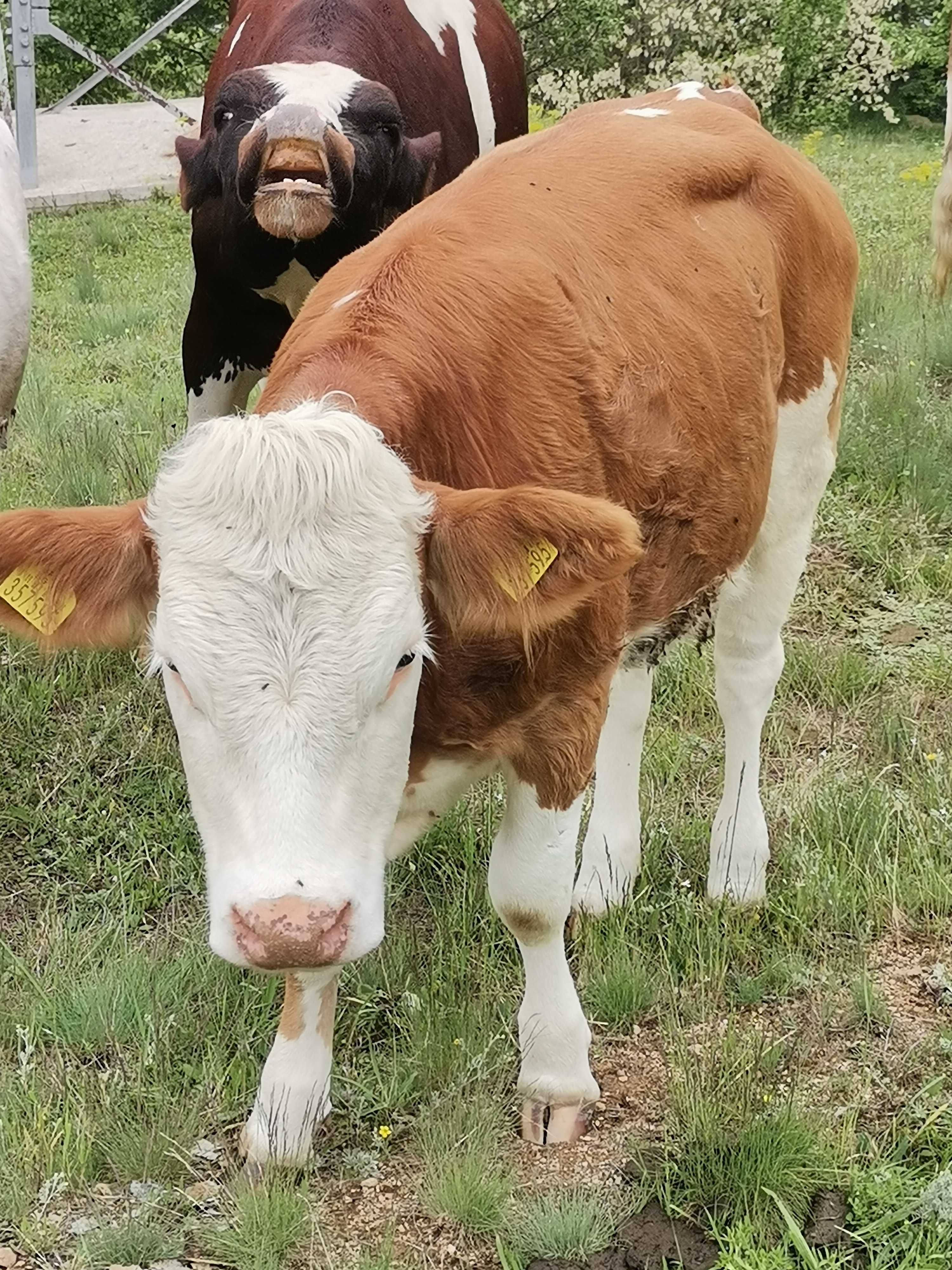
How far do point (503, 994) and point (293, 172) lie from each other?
235 centimetres

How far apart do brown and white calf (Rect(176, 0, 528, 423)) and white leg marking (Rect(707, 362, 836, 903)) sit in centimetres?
154

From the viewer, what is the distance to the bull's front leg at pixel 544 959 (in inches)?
102

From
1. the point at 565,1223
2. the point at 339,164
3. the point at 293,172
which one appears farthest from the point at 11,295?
the point at 565,1223

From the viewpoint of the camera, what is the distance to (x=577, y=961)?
123 inches

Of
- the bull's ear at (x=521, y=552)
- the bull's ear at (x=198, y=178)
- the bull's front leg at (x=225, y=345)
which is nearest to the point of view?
the bull's ear at (x=521, y=552)

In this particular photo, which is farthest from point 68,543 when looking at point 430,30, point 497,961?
point 430,30

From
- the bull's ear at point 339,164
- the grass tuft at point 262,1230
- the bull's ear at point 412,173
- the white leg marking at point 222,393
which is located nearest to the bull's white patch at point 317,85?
the bull's ear at point 339,164

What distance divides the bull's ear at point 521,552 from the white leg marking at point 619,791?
50.8 inches

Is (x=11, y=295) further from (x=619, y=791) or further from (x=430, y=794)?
(x=430, y=794)

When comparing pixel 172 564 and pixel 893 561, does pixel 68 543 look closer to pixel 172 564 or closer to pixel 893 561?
pixel 172 564

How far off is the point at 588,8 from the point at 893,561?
1095 cm

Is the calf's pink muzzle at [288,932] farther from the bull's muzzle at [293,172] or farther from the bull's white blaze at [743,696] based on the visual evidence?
the bull's muzzle at [293,172]

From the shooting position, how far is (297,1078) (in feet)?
8.66

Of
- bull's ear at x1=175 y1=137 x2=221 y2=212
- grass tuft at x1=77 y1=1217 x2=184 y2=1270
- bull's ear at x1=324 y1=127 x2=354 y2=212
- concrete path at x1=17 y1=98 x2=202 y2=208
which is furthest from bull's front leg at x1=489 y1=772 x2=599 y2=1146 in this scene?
concrete path at x1=17 y1=98 x2=202 y2=208
